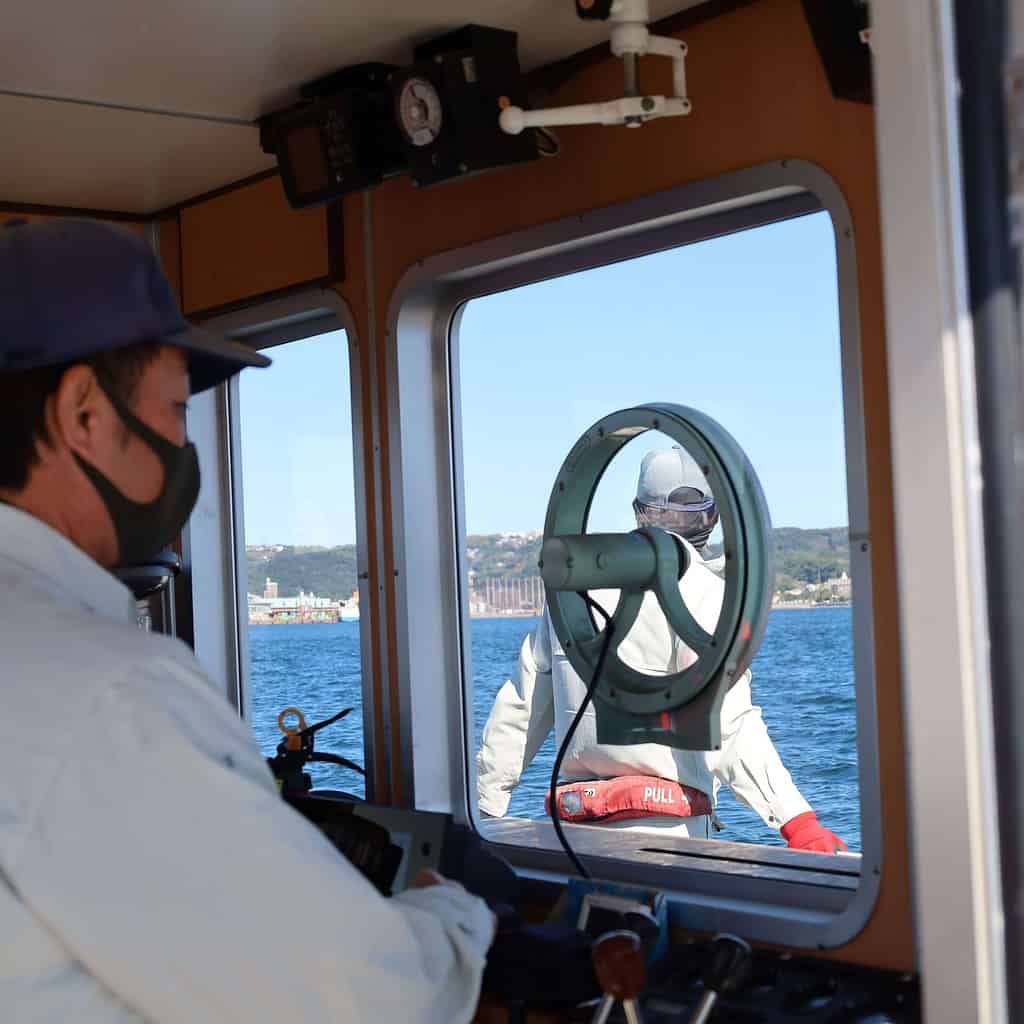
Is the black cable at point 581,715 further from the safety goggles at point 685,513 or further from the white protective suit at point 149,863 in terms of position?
the white protective suit at point 149,863

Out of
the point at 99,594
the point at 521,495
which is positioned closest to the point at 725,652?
the point at 99,594

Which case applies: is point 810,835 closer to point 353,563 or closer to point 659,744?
point 659,744

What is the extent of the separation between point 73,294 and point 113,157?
222 cm

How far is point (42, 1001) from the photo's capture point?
1086 mm

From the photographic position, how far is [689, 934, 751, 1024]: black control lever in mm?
1787

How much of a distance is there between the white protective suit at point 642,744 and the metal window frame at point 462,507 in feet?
0.71

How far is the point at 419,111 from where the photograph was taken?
8.61 feet

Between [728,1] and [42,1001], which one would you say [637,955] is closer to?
[42,1001]

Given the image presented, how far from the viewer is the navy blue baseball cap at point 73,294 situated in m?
1.24

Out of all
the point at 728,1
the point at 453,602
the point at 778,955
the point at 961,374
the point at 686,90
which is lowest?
the point at 778,955

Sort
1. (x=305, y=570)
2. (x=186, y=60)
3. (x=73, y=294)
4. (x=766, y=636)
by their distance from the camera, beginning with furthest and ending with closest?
(x=305, y=570) → (x=186, y=60) → (x=766, y=636) → (x=73, y=294)

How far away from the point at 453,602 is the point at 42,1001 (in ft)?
7.01

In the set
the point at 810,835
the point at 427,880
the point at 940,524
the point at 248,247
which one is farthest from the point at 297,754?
the point at 940,524

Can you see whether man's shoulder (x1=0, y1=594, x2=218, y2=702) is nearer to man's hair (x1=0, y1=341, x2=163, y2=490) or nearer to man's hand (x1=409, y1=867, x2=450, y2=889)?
man's hair (x1=0, y1=341, x2=163, y2=490)
